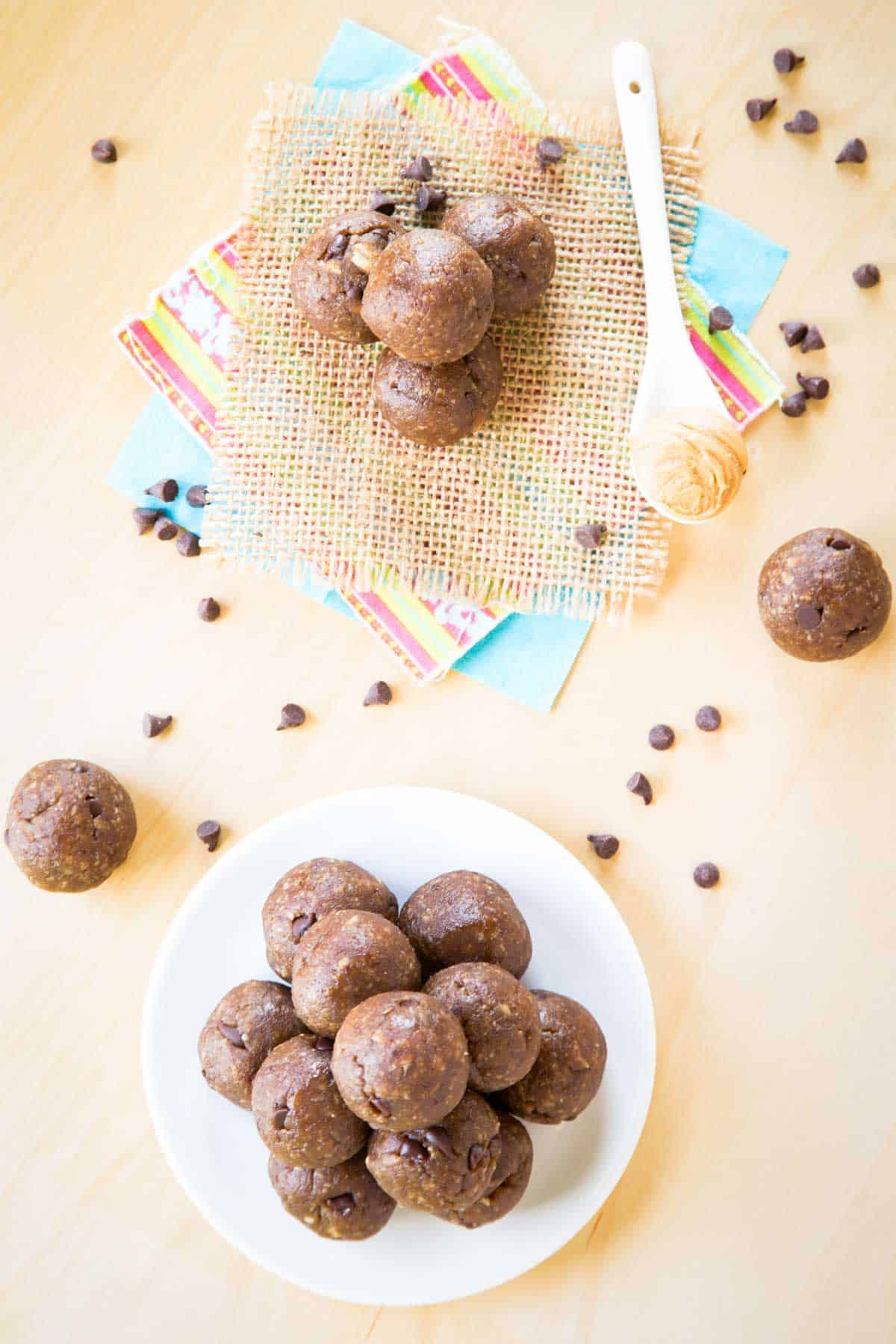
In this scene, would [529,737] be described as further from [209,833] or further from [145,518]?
[145,518]

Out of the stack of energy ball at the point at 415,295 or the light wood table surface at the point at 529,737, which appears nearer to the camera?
the stack of energy ball at the point at 415,295

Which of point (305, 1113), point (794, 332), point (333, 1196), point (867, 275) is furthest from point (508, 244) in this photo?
point (333, 1196)

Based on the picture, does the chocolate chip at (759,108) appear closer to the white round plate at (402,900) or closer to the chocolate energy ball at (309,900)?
the white round plate at (402,900)

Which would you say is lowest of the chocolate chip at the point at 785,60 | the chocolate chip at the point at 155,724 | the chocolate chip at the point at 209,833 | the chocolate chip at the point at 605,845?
the chocolate chip at the point at 209,833

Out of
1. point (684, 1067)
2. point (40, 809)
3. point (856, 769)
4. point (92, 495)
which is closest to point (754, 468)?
point (856, 769)

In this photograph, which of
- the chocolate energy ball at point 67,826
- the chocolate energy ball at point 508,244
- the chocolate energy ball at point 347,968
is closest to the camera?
the chocolate energy ball at point 347,968

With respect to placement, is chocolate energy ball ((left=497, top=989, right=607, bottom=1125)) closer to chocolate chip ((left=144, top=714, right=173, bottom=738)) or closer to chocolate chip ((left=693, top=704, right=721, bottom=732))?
chocolate chip ((left=693, top=704, right=721, bottom=732))

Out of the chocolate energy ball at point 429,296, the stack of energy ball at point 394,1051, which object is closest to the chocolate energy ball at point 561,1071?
the stack of energy ball at point 394,1051
